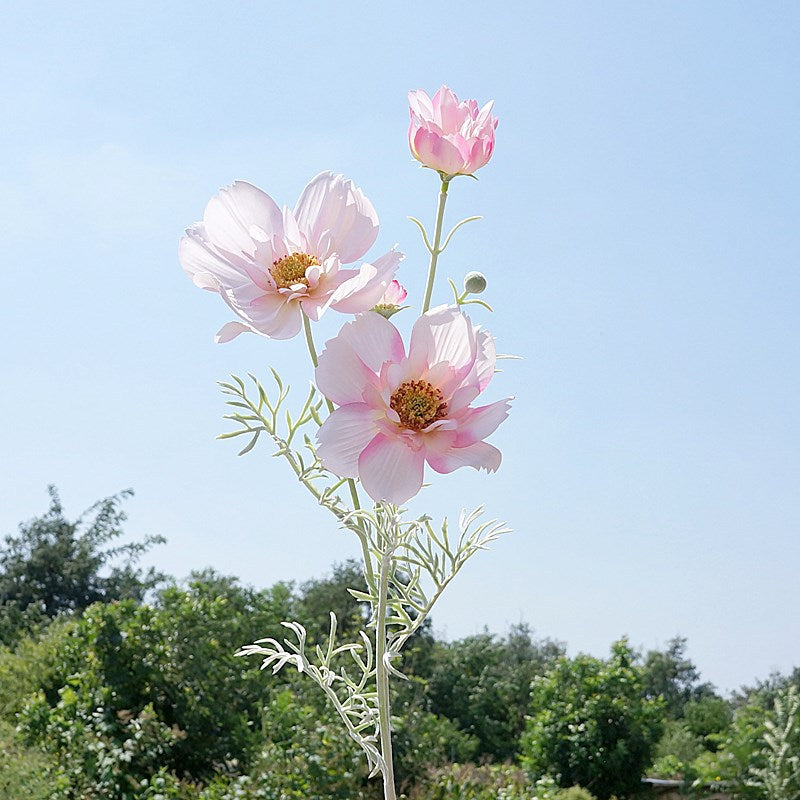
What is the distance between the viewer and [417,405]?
1011 millimetres

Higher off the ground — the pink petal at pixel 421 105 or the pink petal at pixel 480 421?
the pink petal at pixel 421 105

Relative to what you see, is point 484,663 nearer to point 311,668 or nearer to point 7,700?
point 7,700

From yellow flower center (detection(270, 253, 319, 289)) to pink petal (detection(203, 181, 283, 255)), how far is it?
0.06 m

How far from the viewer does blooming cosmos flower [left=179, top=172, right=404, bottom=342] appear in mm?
1112

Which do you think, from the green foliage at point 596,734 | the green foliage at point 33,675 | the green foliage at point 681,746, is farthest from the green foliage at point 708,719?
the green foliage at point 33,675

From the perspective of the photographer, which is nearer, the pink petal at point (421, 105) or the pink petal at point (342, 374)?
the pink petal at point (342, 374)

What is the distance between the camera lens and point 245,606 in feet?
A: 17.8

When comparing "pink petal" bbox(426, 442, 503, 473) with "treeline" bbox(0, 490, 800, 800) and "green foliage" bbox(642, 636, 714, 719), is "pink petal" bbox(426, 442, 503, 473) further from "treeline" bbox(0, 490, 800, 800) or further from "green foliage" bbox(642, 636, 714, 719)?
"green foliage" bbox(642, 636, 714, 719)

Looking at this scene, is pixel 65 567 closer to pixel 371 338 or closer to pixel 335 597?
pixel 335 597

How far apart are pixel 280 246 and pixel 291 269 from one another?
1.4 inches

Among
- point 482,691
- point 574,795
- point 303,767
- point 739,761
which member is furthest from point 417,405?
point 482,691

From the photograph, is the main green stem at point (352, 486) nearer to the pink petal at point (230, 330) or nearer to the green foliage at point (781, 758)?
the pink petal at point (230, 330)

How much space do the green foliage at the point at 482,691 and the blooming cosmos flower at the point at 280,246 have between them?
22.8 ft

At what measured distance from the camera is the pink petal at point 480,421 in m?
0.99
